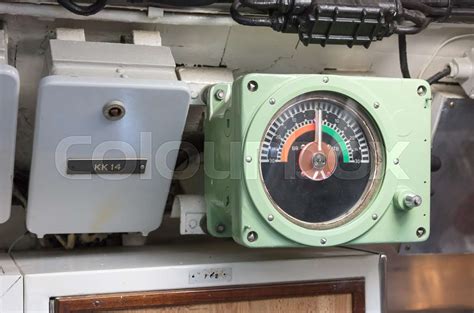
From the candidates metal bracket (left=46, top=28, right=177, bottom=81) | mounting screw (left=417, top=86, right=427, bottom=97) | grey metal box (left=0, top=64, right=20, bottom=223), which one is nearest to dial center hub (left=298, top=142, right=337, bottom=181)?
mounting screw (left=417, top=86, right=427, bottom=97)

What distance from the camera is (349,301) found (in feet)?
4.79

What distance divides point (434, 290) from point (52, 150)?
1412mm

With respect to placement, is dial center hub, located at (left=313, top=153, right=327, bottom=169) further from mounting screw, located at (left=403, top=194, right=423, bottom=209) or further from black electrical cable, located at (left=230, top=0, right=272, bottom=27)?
black electrical cable, located at (left=230, top=0, right=272, bottom=27)

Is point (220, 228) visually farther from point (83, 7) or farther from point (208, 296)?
point (83, 7)

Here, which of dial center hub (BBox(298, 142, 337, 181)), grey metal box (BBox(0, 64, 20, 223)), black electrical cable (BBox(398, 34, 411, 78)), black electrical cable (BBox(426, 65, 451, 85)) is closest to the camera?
grey metal box (BBox(0, 64, 20, 223))

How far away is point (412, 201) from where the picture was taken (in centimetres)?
129

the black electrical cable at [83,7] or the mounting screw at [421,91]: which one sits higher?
the black electrical cable at [83,7]

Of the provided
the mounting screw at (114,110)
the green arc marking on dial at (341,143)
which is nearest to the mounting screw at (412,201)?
the green arc marking on dial at (341,143)

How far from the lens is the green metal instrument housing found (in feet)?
4.08

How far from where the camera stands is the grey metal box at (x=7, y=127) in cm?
119

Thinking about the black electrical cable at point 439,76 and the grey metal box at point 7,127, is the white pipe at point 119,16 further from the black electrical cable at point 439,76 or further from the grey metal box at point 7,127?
the black electrical cable at point 439,76

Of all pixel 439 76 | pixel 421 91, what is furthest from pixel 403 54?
pixel 421 91

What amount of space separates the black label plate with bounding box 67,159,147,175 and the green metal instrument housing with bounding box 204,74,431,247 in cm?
19

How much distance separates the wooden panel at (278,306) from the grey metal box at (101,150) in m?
0.27
